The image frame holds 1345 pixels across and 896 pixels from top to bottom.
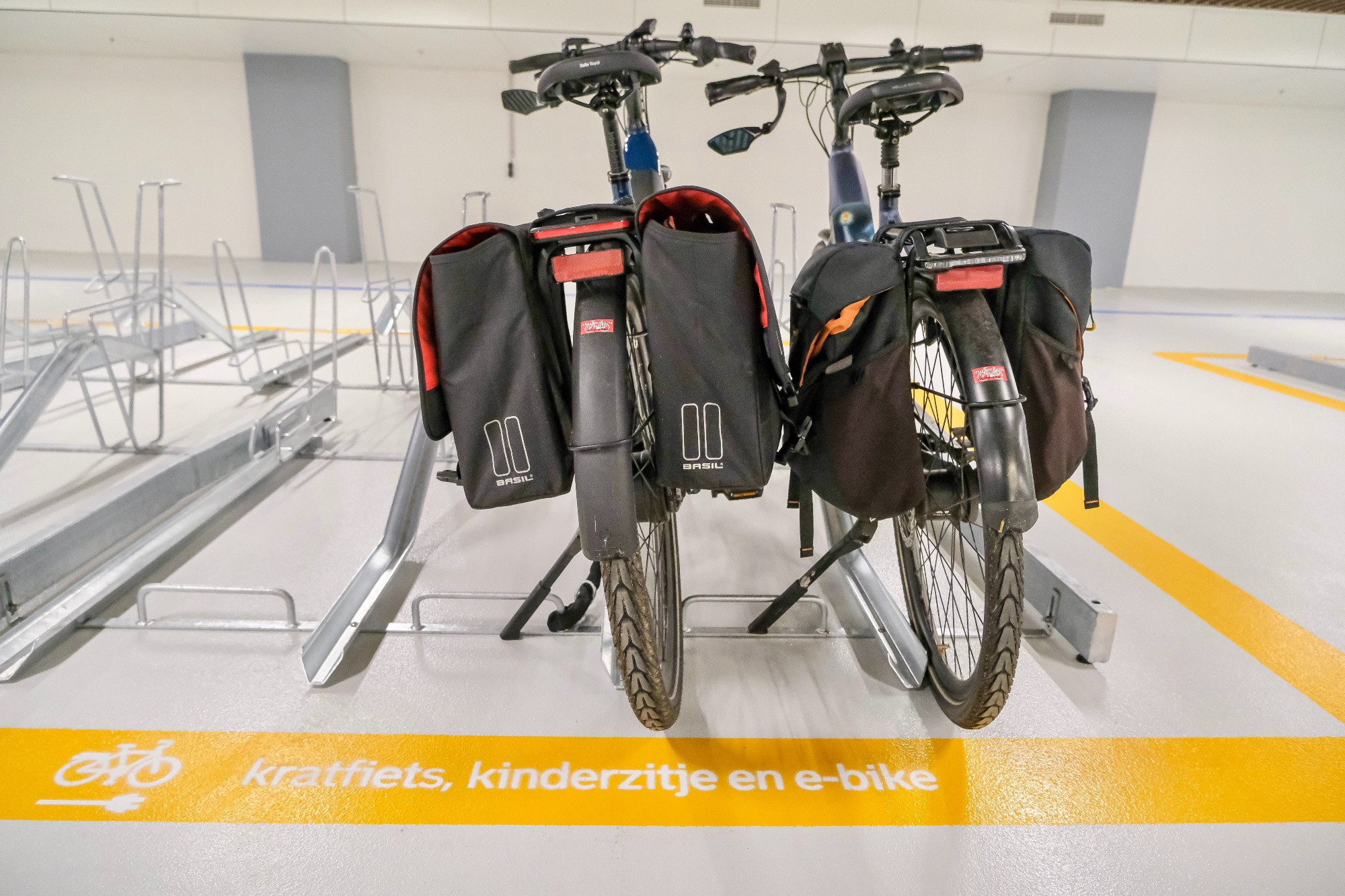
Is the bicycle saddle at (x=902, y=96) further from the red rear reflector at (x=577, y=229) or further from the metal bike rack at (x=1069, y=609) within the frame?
the metal bike rack at (x=1069, y=609)

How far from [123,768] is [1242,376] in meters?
6.34

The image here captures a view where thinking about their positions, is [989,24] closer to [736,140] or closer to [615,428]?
[736,140]

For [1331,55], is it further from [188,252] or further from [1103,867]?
[188,252]

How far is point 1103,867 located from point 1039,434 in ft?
2.40

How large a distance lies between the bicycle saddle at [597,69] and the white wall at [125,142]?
1109cm

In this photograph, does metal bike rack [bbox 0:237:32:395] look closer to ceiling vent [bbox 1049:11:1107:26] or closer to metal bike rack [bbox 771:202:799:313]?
metal bike rack [bbox 771:202:799:313]

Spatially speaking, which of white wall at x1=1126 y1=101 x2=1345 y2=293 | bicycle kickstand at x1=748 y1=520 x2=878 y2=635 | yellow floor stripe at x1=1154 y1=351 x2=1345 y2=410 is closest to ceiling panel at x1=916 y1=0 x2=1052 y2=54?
white wall at x1=1126 y1=101 x2=1345 y2=293

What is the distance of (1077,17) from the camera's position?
28.0 feet

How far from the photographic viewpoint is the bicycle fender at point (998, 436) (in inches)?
48.1

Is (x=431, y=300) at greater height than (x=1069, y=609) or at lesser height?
greater

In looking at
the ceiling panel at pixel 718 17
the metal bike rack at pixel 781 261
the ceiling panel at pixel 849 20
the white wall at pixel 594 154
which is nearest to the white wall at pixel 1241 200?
the white wall at pixel 594 154

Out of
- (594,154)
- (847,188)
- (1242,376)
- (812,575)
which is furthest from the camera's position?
(594,154)

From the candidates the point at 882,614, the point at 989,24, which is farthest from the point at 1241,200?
the point at 882,614

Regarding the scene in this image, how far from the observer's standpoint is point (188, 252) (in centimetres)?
1141
